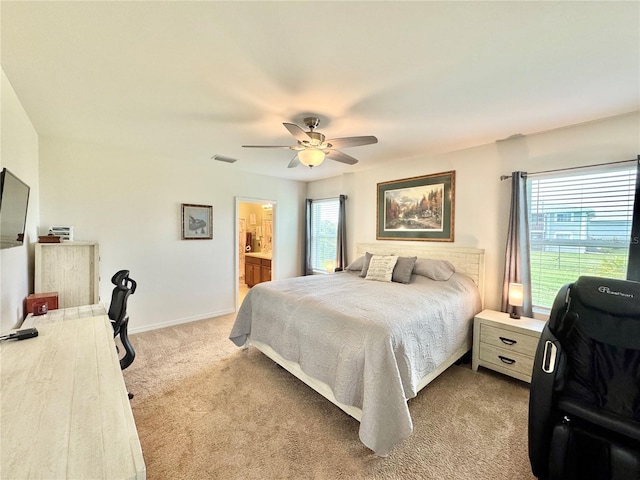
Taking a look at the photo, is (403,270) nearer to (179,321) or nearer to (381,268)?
(381,268)

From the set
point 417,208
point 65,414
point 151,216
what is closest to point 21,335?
point 65,414

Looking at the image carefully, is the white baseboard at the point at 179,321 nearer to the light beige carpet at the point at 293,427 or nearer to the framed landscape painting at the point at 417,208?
the light beige carpet at the point at 293,427

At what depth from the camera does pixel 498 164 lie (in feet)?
10.5

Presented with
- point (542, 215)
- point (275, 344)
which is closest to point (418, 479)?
point (275, 344)

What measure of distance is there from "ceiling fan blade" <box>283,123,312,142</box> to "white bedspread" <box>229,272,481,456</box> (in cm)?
142

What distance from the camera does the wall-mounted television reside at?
1.62m

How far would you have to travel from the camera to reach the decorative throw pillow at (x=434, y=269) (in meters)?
3.23

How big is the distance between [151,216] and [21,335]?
2451 millimetres

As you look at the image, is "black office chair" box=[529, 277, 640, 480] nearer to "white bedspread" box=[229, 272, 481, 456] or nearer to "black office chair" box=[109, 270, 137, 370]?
"white bedspread" box=[229, 272, 481, 456]

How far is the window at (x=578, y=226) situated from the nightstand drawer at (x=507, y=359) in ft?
2.40

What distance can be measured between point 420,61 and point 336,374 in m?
2.17

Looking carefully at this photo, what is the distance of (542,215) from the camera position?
115 inches

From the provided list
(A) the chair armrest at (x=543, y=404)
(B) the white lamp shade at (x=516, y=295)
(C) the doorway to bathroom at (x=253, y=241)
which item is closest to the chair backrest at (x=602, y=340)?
(A) the chair armrest at (x=543, y=404)

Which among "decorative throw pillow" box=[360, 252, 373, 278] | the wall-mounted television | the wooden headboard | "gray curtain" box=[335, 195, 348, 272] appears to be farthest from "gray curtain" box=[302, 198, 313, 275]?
the wall-mounted television
